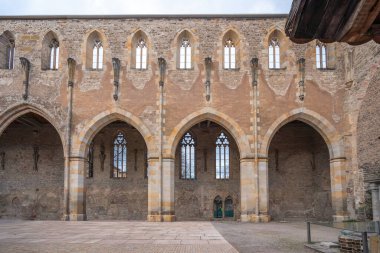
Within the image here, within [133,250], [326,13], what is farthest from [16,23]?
[326,13]

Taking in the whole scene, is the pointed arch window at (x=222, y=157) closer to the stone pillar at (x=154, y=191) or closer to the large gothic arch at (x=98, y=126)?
the stone pillar at (x=154, y=191)

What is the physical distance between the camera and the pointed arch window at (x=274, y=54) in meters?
20.0

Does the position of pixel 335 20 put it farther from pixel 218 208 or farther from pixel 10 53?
pixel 218 208

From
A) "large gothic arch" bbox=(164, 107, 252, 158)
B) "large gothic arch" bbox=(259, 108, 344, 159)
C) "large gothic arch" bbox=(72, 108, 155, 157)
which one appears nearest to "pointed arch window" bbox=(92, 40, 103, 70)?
"large gothic arch" bbox=(72, 108, 155, 157)

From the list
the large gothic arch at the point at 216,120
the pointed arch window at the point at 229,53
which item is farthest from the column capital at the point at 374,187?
the pointed arch window at the point at 229,53

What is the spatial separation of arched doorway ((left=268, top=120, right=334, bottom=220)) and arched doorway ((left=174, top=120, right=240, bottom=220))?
196 centimetres

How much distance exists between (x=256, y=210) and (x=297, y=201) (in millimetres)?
5023

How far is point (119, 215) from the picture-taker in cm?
2284

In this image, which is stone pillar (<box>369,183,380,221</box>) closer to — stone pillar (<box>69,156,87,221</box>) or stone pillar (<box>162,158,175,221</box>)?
stone pillar (<box>162,158,175,221</box>)

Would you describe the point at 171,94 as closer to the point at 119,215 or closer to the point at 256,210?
the point at 256,210

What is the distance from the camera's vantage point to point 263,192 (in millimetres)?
18578

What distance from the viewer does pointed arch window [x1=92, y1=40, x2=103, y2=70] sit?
20.0 meters

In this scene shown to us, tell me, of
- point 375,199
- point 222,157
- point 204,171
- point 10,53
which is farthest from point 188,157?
point 375,199

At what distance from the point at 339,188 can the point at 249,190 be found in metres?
3.72
